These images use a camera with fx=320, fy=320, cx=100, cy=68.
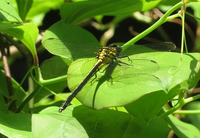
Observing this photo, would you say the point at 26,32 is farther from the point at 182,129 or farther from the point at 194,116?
the point at 194,116

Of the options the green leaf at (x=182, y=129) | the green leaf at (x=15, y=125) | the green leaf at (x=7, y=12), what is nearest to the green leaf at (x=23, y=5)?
the green leaf at (x=7, y=12)

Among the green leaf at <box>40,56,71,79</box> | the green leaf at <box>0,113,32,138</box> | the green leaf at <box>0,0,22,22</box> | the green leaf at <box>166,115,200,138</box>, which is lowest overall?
the green leaf at <box>166,115,200,138</box>

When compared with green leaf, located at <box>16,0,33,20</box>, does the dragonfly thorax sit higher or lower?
lower

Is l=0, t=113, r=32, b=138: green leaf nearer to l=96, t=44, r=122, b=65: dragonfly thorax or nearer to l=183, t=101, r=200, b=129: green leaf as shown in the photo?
l=96, t=44, r=122, b=65: dragonfly thorax

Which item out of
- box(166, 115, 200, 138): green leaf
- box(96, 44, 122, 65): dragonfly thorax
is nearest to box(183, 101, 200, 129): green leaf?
box(166, 115, 200, 138): green leaf

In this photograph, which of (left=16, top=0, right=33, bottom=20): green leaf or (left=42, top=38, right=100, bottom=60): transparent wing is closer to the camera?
(left=42, top=38, right=100, bottom=60): transparent wing

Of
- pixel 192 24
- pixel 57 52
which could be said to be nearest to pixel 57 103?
pixel 57 52

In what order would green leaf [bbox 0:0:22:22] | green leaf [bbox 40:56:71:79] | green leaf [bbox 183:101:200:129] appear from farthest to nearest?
green leaf [bbox 183:101:200:129] → green leaf [bbox 40:56:71:79] → green leaf [bbox 0:0:22:22]
